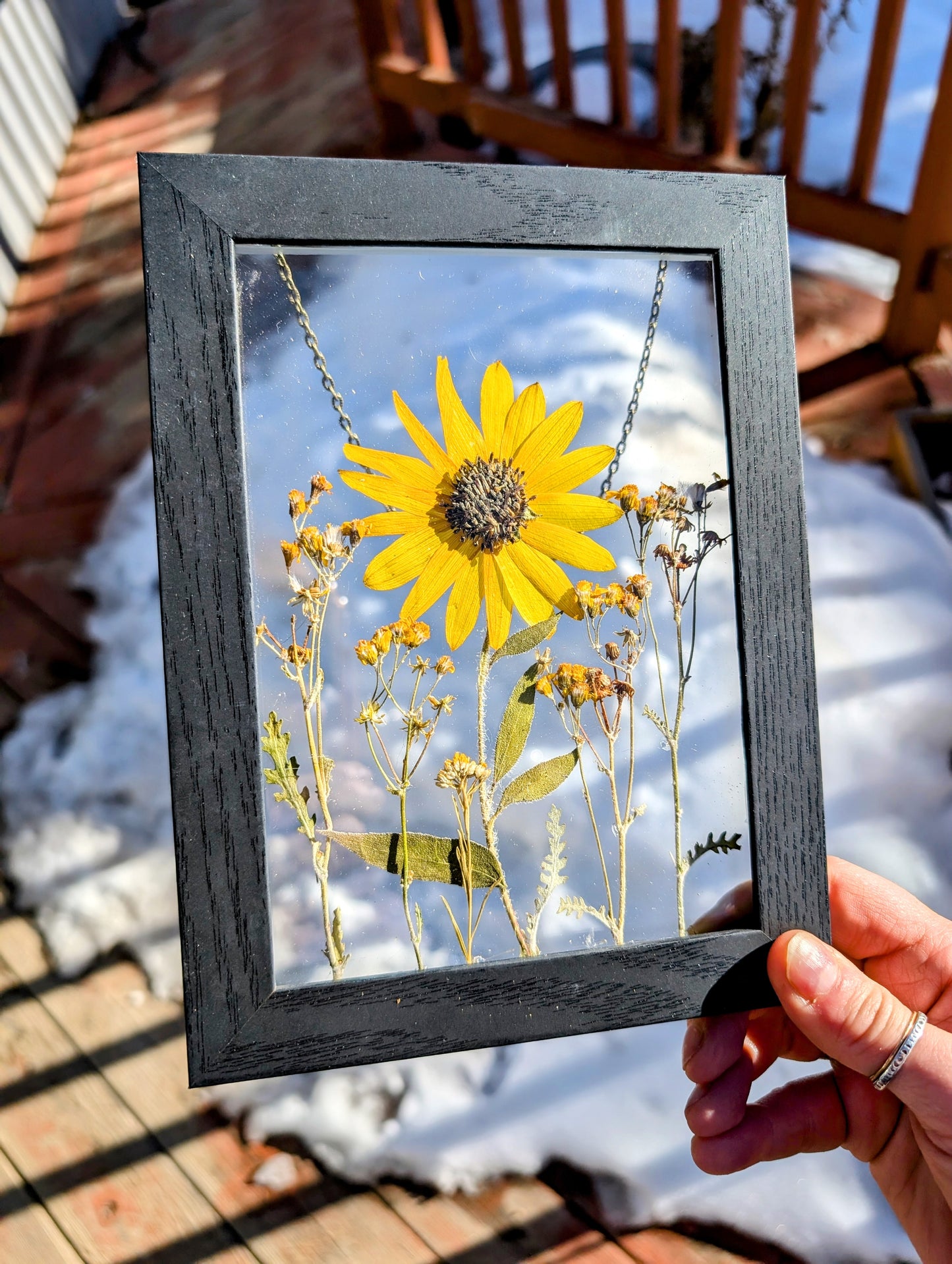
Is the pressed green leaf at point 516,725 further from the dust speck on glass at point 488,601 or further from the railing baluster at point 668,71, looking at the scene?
the railing baluster at point 668,71

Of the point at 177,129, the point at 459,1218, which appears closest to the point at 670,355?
the point at 459,1218

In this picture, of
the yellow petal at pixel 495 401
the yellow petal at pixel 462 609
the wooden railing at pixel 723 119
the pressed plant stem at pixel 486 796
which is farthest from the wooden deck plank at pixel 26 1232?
the wooden railing at pixel 723 119

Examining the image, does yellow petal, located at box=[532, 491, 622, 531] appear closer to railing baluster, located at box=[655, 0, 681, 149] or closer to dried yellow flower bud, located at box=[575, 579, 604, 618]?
dried yellow flower bud, located at box=[575, 579, 604, 618]

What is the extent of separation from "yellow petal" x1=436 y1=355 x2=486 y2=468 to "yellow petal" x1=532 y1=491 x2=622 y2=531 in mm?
56

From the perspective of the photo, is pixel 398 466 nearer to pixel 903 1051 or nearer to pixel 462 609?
pixel 462 609

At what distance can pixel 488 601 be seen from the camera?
63 cm

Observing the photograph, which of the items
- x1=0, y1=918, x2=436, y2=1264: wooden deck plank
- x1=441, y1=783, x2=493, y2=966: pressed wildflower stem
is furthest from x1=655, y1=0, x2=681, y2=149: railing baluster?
x1=0, y1=918, x2=436, y2=1264: wooden deck plank

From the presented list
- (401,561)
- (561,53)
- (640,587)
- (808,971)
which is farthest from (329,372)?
(561,53)

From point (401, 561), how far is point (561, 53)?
117 centimetres

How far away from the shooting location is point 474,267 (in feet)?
2.05

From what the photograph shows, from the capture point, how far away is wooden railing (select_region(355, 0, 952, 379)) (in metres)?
1.23

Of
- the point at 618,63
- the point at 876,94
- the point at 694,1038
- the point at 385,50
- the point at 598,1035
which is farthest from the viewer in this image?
the point at 385,50

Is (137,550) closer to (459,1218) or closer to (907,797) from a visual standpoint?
(459,1218)

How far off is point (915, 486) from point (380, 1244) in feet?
3.61
